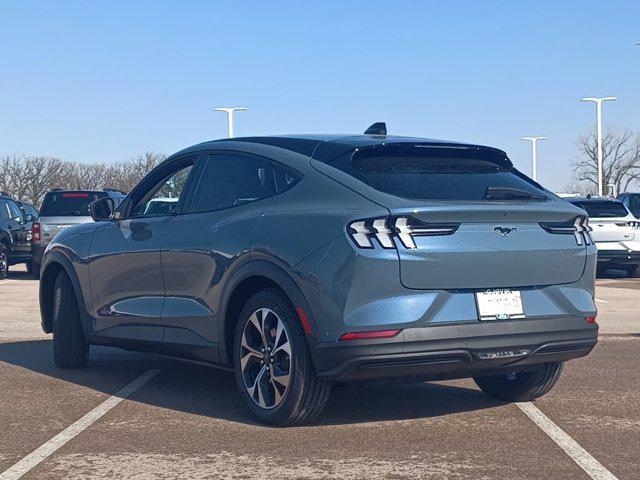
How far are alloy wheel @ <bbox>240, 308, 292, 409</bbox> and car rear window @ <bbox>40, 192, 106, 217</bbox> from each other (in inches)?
583

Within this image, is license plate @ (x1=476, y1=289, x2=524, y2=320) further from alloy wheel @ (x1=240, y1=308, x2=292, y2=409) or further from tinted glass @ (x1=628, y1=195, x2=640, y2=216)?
tinted glass @ (x1=628, y1=195, x2=640, y2=216)

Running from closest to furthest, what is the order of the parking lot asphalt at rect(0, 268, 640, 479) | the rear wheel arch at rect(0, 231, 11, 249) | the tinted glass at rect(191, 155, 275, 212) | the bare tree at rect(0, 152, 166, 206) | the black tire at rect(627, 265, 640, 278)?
1. the parking lot asphalt at rect(0, 268, 640, 479)
2. the tinted glass at rect(191, 155, 275, 212)
3. the rear wheel arch at rect(0, 231, 11, 249)
4. the black tire at rect(627, 265, 640, 278)
5. the bare tree at rect(0, 152, 166, 206)

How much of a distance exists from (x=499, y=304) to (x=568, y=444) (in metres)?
0.80

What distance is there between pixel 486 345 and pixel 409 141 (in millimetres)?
1281

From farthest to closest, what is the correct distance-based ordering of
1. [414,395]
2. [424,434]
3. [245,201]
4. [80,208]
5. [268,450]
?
1. [80,208]
2. [414,395]
3. [245,201]
4. [424,434]
5. [268,450]

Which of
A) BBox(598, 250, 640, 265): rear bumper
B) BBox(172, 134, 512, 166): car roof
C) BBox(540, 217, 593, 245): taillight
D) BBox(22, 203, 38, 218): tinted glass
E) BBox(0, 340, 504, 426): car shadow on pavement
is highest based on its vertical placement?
BBox(172, 134, 512, 166): car roof

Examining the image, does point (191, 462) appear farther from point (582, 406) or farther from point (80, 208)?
point (80, 208)

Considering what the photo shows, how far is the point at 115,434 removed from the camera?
591 centimetres

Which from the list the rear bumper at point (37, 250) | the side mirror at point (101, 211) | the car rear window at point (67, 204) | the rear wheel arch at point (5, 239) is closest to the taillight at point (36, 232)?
the rear bumper at point (37, 250)

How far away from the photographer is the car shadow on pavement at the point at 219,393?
21.3 feet

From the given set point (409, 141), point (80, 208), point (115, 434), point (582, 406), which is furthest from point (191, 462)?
point (80, 208)

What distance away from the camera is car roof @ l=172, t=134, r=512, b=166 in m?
6.16

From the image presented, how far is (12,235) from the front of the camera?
70.1ft

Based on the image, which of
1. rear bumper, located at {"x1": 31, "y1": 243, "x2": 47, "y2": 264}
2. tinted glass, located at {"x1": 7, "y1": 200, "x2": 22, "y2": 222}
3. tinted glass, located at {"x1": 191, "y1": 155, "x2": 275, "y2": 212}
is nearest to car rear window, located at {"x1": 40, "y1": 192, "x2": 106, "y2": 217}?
rear bumper, located at {"x1": 31, "y1": 243, "x2": 47, "y2": 264}
